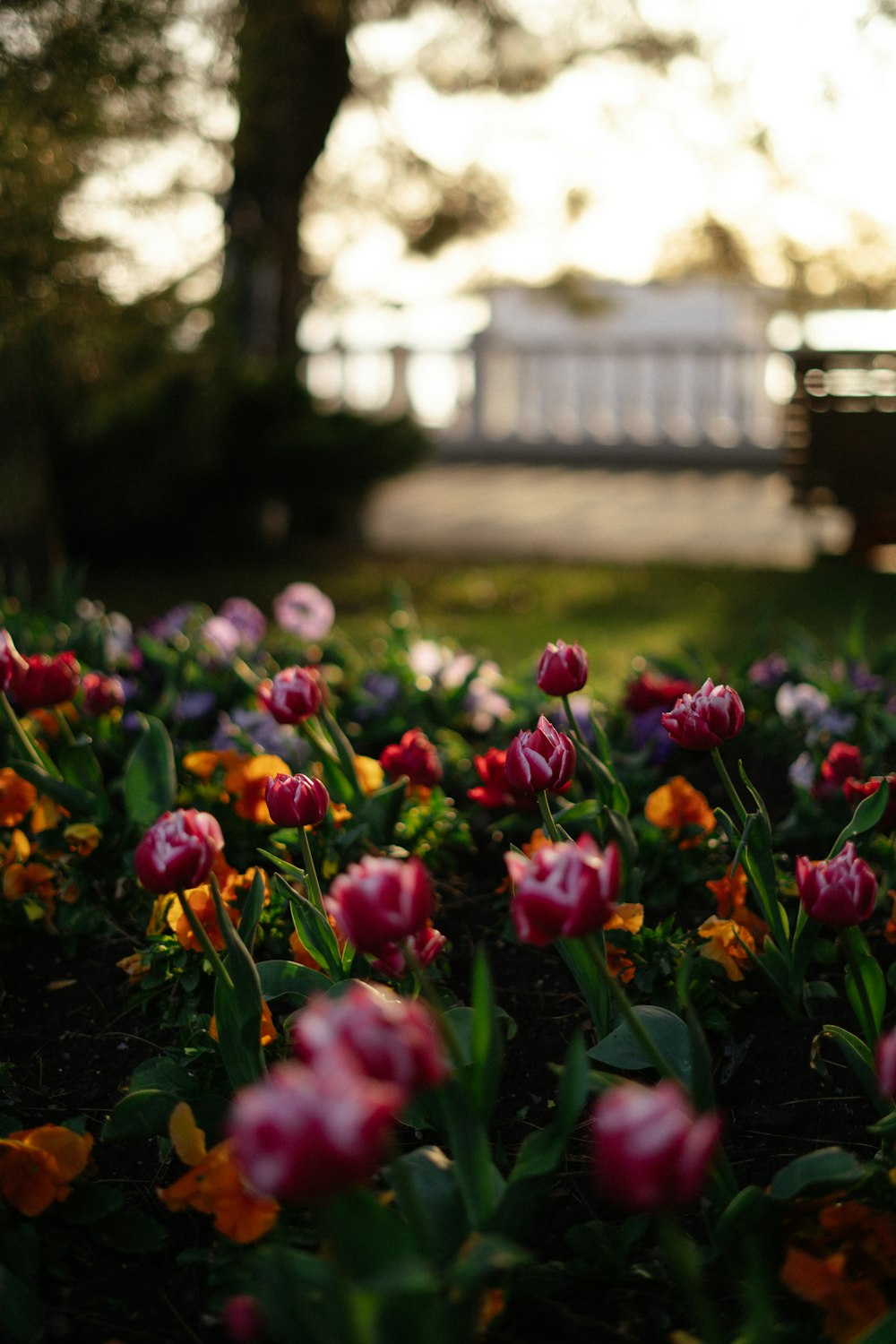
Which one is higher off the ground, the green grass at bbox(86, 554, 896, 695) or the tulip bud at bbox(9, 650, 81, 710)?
the tulip bud at bbox(9, 650, 81, 710)

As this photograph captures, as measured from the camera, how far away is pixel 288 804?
144 cm

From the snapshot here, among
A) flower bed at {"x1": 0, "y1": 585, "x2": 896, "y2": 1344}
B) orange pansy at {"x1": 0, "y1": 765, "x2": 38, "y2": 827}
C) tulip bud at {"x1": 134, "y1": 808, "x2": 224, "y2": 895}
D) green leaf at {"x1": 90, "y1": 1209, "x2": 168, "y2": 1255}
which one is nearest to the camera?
flower bed at {"x1": 0, "y1": 585, "x2": 896, "y2": 1344}

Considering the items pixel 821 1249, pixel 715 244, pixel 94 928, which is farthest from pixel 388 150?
pixel 821 1249

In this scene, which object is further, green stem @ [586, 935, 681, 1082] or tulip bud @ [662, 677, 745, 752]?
tulip bud @ [662, 677, 745, 752]

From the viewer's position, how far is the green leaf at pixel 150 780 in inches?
77.2

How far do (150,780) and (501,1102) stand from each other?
0.72 metres

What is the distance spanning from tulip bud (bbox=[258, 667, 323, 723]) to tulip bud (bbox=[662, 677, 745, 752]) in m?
0.45

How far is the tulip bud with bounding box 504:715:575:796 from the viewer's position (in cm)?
141

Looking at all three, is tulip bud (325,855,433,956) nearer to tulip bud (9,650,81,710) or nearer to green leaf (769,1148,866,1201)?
green leaf (769,1148,866,1201)

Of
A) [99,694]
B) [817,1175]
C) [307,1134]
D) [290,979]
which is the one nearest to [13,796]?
[99,694]

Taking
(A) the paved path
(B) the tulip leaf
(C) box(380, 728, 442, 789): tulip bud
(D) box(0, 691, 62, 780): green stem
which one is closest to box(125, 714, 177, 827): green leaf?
(D) box(0, 691, 62, 780): green stem

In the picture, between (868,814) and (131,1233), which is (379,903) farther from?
(868,814)

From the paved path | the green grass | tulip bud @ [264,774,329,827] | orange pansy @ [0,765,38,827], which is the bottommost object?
the paved path

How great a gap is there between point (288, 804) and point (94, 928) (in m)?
0.68
